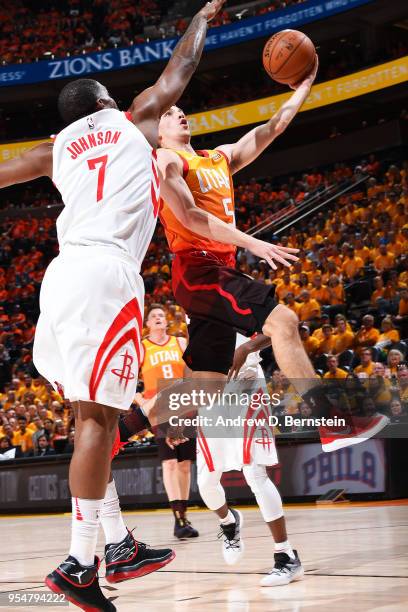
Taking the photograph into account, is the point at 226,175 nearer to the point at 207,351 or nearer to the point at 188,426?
the point at 207,351

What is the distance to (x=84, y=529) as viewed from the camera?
→ 308 centimetres

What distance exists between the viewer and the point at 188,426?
8.15m

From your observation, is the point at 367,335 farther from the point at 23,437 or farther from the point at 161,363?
the point at 23,437

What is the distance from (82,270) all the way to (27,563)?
3.39 m

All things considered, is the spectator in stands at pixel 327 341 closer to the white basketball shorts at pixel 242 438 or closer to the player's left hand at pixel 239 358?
the white basketball shorts at pixel 242 438

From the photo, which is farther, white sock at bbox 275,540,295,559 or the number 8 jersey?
the number 8 jersey

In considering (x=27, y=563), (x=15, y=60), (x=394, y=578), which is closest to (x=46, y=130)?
(x=15, y=60)

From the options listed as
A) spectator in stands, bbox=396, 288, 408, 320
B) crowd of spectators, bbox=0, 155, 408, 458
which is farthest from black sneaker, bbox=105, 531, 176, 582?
spectator in stands, bbox=396, 288, 408, 320

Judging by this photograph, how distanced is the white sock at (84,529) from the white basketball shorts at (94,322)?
14.7 inches

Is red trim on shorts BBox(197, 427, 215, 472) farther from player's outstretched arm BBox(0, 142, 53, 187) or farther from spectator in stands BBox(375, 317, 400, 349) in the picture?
spectator in stands BBox(375, 317, 400, 349)

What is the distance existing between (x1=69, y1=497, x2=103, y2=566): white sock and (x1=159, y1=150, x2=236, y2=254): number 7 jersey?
209 centimetres

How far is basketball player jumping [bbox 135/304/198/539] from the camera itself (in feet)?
26.3

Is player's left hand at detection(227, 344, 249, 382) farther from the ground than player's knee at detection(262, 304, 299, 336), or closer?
closer

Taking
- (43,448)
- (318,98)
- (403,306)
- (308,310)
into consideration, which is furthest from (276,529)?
(318,98)
